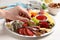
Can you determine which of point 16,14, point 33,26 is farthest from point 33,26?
point 16,14

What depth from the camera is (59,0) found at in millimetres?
1342

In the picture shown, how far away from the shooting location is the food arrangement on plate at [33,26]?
792mm

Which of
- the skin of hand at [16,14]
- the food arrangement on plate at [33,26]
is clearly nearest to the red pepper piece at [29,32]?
the food arrangement on plate at [33,26]

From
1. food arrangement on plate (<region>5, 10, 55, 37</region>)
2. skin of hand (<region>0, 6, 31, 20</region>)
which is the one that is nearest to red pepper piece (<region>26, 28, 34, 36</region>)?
food arrangement on plate (<region>5, 10, 55, 37</region>)

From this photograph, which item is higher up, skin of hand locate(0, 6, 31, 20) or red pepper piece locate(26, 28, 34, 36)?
skin of hand locate(0, 6, 31, 20)

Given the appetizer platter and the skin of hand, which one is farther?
the skin of hand

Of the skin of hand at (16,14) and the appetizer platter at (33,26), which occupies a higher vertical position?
the skin of hand at (16,14)

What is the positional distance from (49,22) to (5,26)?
0.26 m

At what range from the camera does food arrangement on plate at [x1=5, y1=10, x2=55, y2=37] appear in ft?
2.60

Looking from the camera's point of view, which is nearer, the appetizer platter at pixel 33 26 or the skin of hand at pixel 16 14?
the appetizer platter at pixel 33 26

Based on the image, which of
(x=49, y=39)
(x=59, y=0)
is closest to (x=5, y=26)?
(x=49, y=39)

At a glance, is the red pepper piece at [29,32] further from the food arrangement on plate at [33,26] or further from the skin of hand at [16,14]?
the skin of hand at [16,14]

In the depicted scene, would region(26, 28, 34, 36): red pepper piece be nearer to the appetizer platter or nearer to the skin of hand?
the appetizer platter

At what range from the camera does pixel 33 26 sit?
32.8 inches
